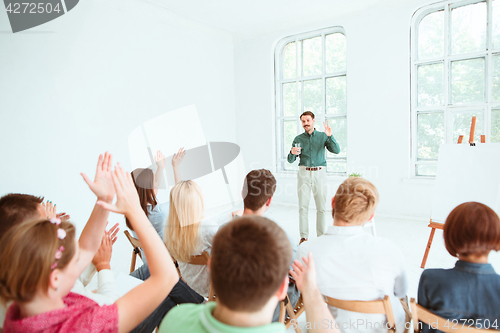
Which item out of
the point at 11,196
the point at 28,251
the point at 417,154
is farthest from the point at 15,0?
the point at 417,154

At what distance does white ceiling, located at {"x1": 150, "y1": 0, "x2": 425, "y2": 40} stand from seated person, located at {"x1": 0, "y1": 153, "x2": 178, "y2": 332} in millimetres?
4599

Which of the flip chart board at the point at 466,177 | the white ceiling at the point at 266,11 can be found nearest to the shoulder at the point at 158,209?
the flip chart board at the point at 466,177

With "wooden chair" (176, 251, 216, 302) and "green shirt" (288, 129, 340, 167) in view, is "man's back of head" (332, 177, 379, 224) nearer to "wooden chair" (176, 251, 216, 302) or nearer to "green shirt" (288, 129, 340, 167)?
"wooden chair" (176, 251, 216, 302)

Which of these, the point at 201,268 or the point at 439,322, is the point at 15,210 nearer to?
the point at 201,268

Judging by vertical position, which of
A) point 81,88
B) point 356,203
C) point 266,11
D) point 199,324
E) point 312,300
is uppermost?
point 266,11

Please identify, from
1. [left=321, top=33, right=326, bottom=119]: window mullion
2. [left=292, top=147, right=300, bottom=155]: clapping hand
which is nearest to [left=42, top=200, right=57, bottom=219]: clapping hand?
[left=292, top=147, right=300, bottom=155]: clapping hand

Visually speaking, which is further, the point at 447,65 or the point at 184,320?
the point at 447,65

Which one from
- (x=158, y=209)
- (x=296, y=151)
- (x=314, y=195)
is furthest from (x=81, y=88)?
(x=314, y=195)

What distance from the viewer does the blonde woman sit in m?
1.77

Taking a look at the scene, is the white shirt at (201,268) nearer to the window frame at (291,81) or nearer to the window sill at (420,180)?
the window sill at (420,180)

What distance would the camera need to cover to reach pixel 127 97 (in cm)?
430

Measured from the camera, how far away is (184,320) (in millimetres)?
746

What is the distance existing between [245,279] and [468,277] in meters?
0.95

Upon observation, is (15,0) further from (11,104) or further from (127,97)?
(127,97)
